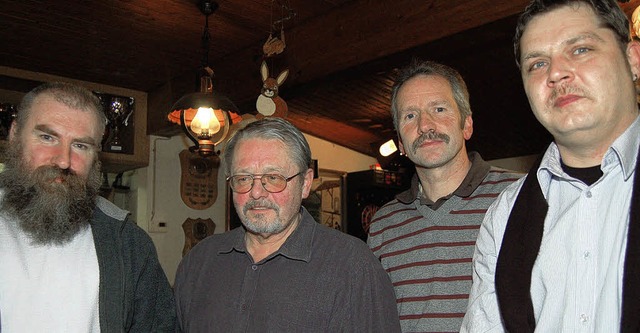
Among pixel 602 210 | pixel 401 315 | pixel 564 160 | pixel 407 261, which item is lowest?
pixel 401 315

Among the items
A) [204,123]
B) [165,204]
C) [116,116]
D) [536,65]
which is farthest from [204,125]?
[165,204]

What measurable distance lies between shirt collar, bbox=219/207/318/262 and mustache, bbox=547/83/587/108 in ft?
2.93

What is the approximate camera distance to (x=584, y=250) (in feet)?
4.31

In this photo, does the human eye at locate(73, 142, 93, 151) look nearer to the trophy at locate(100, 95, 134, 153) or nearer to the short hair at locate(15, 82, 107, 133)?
the short hair at locate(15, 82, 107, 133)

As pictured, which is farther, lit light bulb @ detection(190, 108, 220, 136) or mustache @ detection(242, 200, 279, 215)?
lit light bulb @ detection(190, 108, 220, 136)

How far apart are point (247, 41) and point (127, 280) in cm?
336

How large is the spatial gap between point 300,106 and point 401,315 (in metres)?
5.63

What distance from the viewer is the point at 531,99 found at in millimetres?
1410

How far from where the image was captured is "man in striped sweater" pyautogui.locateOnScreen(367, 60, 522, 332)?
6.20 feet

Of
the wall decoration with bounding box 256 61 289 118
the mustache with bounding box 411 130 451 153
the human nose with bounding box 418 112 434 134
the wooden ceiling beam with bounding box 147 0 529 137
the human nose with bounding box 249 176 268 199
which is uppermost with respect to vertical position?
the wooden ceiling beam with bounding box 147 0 529 137

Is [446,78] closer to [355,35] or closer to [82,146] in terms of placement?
[82,146]

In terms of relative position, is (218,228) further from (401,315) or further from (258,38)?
(401,315)

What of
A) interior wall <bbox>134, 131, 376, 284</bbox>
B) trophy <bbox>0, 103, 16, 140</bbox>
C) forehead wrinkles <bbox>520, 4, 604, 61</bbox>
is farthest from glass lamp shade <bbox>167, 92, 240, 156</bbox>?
interior wall <bbox>134, 131, 376, 284</bbox>

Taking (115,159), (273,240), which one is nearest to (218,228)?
(115,159)
